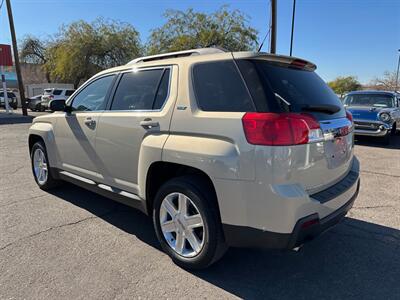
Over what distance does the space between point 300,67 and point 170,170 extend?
157 cm

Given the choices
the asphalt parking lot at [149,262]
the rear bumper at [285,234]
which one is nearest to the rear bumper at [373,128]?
the asphalt parking lot at [149,262]

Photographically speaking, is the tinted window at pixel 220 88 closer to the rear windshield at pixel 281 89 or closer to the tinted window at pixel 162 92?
the rear windshield at pixel 281 89

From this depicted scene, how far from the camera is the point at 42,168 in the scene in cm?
521

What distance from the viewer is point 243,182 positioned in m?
2.41

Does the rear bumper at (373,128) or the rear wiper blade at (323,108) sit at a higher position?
the rear wiper blade at (323,108)

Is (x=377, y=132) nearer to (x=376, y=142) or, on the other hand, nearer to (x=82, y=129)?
(x=376, y=142)

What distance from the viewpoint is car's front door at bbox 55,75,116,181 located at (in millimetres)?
3934

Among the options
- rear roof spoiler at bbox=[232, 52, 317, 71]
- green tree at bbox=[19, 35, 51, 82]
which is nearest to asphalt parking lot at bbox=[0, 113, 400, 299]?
rear roof spoiler at bbox=[232, 52, 317, 71]

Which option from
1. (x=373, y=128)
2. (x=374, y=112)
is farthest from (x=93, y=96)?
(x=374, y=112)

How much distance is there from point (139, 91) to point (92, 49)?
31447 mm

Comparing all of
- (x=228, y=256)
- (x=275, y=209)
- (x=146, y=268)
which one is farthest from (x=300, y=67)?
(x=146, y=268)

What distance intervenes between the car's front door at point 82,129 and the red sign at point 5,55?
22.6 meters

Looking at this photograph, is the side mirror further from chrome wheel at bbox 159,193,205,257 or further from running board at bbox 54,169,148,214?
chrome wheel at bbox 159,193,205,257

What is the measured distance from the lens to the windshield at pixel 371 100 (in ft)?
35.3
